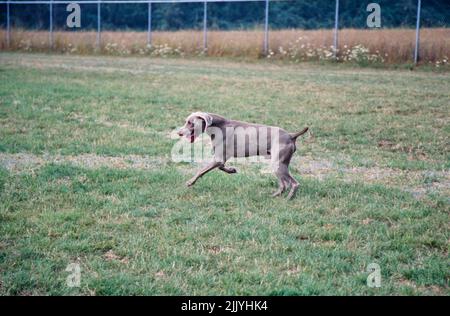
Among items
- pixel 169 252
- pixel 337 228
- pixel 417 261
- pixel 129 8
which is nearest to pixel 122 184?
pixel 169 252

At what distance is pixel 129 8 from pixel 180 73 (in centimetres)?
2174

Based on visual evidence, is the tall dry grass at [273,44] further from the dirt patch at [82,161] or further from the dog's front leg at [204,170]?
the dog's front leg at [204,170]

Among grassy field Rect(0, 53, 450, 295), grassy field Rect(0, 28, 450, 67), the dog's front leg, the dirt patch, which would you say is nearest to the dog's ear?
the dog's front leg

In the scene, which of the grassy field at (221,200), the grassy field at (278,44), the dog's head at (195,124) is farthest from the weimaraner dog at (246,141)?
the grassy field at (278,44)

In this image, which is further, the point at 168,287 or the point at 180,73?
the point at 180,73

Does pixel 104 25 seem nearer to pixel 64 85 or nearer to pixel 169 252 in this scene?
pixel 64 85

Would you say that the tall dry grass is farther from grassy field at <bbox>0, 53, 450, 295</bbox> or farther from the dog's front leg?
the dog's front leg

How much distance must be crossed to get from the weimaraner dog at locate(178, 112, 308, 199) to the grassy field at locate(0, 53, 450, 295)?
0.27m

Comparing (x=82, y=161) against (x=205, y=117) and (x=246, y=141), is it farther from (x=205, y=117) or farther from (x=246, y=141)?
(x=246, y=141)

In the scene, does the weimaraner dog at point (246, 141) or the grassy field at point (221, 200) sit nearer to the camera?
the grassy field at point (221, 200)

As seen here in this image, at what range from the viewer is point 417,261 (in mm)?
4258

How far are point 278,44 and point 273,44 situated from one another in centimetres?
18

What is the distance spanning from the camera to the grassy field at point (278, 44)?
58.1ft

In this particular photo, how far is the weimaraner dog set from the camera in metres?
5.95
